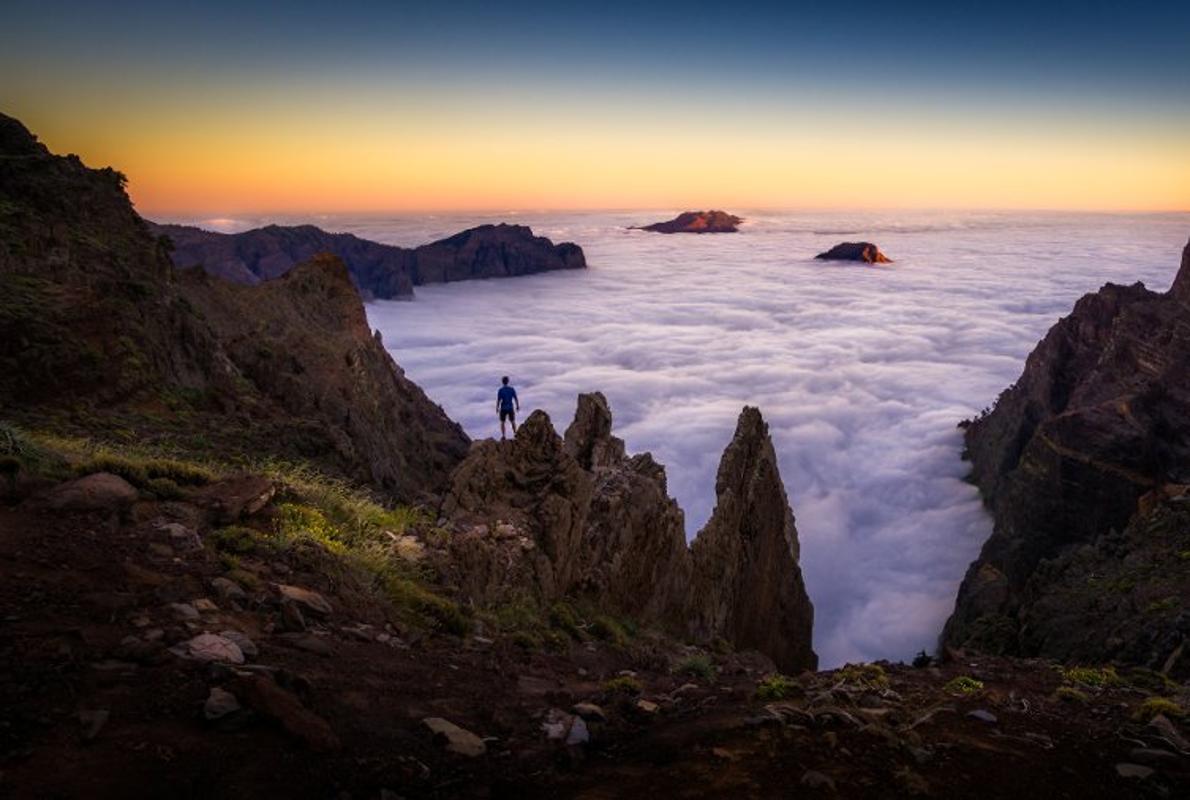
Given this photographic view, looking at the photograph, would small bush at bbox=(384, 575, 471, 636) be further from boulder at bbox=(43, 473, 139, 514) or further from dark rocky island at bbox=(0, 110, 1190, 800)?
boulder at bbox=(43, 473, 139, 514)

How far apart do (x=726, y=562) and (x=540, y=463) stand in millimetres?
14490

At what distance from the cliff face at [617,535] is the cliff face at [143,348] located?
258 inches

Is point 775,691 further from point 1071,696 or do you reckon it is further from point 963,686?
point 1071,696

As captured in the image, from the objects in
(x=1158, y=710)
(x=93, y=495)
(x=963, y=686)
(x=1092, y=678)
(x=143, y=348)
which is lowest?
(x=1092, y=678)

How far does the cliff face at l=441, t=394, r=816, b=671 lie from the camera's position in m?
14.4

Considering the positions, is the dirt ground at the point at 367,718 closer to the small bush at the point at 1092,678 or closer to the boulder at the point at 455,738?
the boulder at the point at 455,738

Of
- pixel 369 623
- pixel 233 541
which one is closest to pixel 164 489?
pixel 233 541

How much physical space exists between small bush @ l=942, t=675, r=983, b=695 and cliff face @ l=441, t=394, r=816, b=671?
7.03m

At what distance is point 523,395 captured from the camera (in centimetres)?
14550

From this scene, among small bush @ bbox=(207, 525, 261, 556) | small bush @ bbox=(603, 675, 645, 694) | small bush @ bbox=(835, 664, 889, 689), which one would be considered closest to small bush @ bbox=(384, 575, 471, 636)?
small bush @ bbox=(207, 525, 261, 556)

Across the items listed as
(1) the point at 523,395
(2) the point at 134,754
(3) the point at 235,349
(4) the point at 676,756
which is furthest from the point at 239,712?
(1) the point at 523,395

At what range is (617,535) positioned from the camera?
20.0 m

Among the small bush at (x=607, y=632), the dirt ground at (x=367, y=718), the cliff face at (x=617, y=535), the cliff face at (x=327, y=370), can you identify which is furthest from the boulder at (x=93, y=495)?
the cliff face at (x=327, y=370)

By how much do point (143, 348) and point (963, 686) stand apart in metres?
21.6
